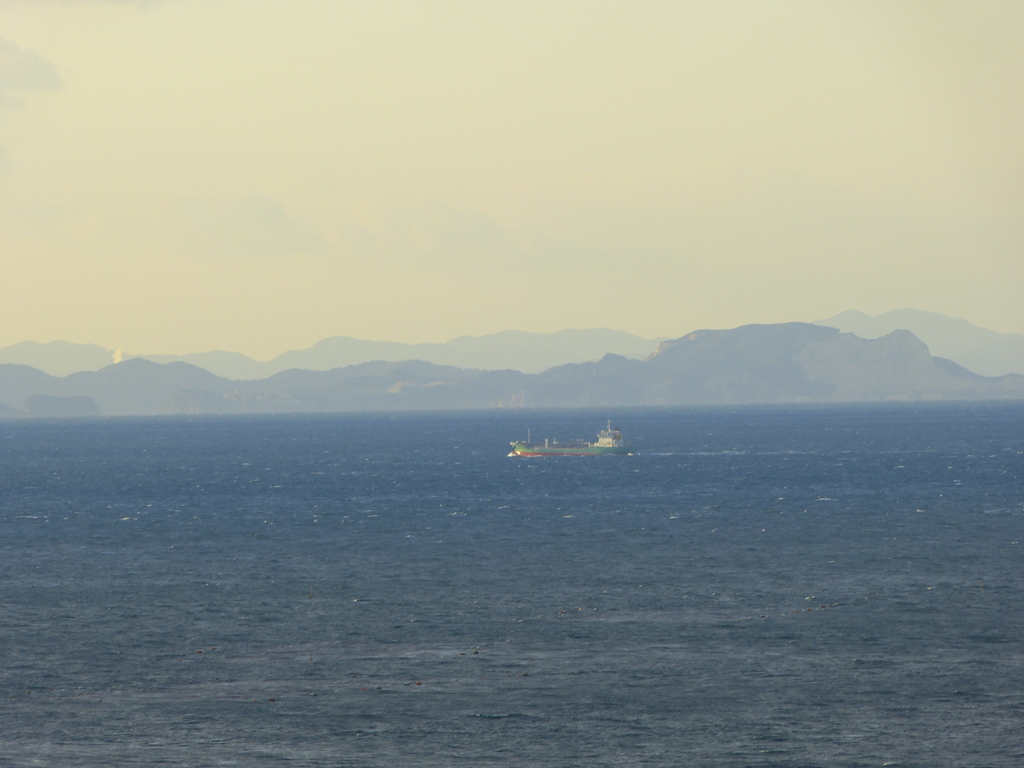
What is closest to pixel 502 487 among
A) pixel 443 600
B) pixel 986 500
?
pixel 986 500

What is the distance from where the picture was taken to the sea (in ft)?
141

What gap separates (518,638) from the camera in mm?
59062

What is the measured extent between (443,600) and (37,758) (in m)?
31.2

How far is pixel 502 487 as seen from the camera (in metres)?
156

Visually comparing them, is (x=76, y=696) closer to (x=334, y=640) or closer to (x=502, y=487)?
(x=334, y=640)

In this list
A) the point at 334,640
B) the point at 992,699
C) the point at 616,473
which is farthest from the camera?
the point at 616,473

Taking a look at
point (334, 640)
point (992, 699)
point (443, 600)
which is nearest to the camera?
point (992, 699)

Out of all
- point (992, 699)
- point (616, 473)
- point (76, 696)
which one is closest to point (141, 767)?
point (76, 696)

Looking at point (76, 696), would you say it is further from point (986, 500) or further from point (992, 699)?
point (986, 500)

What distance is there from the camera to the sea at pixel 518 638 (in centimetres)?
4284

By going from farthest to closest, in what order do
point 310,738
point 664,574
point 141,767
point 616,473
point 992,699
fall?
point 616,473 < point 664,574 < point 992,699 < point 310,738 < point 141,767

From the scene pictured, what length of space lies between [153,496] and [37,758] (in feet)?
360

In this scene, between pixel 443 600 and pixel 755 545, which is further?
pixel 755 545

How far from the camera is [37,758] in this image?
134 ft
